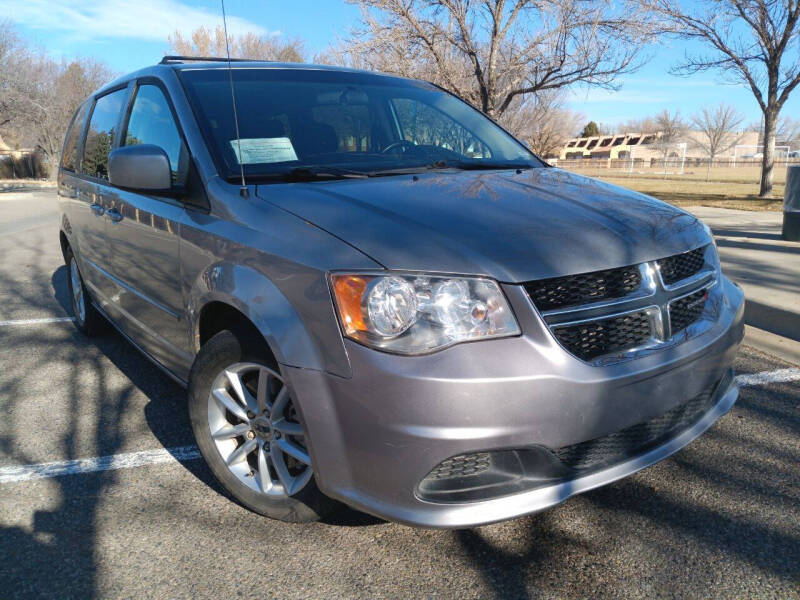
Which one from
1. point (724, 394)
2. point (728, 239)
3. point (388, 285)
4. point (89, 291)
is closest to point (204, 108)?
point (388, 285)

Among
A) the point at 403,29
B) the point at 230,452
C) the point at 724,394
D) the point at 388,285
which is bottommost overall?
the point at 230,452

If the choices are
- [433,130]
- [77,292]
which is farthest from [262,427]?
[77,292]

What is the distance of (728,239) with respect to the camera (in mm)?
9117

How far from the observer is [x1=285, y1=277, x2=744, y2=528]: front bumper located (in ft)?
6.30

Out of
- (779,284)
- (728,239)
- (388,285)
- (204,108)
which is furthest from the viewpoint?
(728,239)

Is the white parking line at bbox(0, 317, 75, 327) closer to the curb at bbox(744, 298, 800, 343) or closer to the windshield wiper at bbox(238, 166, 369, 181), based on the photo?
the windshield wiper at bbox(238, 166, 369, 181)

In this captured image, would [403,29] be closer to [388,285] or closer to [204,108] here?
[204,108]

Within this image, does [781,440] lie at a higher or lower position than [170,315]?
lower

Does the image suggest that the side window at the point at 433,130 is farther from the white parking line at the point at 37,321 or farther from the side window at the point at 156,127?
the white parking line at the point at 37,321

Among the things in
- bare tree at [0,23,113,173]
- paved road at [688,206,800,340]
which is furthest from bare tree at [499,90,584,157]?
bare tree at [0,23,113,173]

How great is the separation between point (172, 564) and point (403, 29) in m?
13.9

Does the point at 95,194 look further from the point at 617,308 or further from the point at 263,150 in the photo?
the point at 617,308

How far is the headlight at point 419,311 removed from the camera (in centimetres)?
198

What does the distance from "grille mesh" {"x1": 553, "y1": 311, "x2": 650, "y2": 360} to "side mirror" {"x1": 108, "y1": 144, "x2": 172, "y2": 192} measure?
1798 mm
